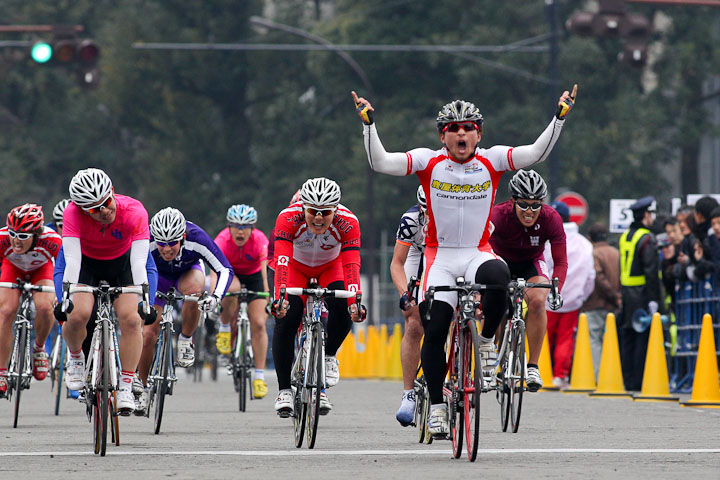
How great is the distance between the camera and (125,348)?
1184cm

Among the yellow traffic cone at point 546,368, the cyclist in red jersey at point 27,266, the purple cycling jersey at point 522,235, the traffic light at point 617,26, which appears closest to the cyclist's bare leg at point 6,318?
the cyclist in red jersey at point 27,266

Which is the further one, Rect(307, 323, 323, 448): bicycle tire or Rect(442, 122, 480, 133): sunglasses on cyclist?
Rect(307, 323, 323, 448): bicycle tire

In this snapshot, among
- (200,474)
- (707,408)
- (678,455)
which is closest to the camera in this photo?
(200,474)

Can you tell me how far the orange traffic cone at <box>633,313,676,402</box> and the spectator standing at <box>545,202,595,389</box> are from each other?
223cm

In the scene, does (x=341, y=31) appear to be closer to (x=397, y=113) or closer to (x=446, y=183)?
(x=397, y=113)

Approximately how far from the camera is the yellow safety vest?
1889 centimetres

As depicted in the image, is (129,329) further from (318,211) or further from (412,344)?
(412,344)

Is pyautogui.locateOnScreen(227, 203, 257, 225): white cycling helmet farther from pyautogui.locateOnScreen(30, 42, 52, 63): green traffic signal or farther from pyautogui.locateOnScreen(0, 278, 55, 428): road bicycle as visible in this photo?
pyautogui.locateOnScreen(30, 42, 52, 63): green traffic signal

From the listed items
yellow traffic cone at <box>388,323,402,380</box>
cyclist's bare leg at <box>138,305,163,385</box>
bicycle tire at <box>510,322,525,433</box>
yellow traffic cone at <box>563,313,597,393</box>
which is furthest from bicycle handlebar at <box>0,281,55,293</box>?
yellow traffic cone at <box>388,323,402,380</box>

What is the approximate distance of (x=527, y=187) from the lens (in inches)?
520

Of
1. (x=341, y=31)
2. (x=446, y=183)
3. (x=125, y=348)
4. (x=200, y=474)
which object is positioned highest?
(x=341, y=31)

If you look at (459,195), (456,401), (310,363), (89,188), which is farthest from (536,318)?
(89,188)

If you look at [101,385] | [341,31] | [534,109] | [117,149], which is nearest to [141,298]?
[101,385]

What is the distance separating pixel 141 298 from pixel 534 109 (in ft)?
123
